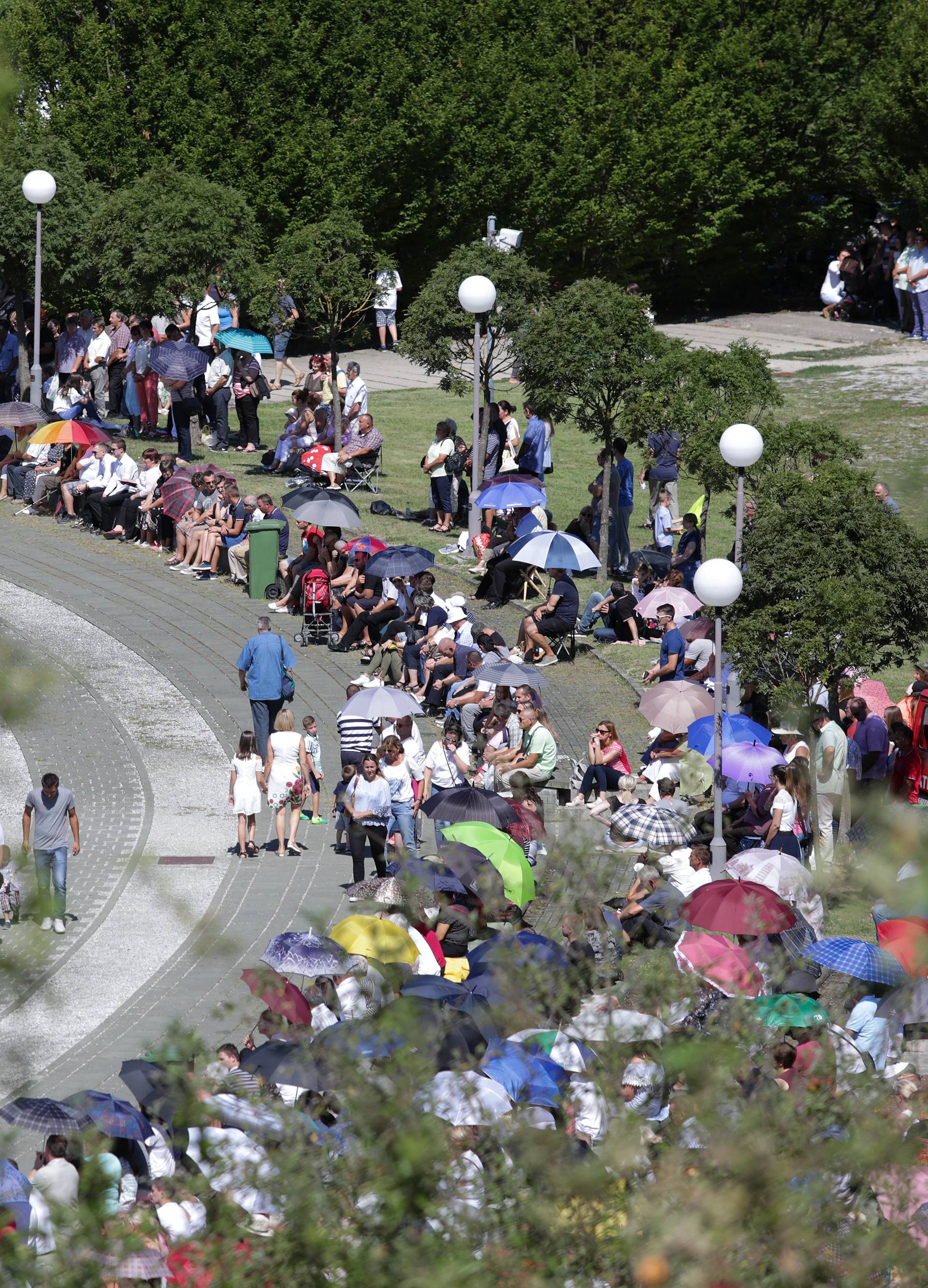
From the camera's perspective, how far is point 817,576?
52.6 ft

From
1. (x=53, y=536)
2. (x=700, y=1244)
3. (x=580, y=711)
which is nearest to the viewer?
(x=700, y=1244)

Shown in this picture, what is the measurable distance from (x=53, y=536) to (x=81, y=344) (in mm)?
4328

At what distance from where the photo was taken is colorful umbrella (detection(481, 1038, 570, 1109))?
6984 mm

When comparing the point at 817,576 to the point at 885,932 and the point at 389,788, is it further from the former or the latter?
the point at 885,932

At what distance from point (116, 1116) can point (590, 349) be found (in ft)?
47.0

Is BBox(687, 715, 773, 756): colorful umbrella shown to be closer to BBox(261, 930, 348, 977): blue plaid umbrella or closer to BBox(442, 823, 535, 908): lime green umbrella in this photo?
BBox(442, 823, 535, 908): lime green umbrella

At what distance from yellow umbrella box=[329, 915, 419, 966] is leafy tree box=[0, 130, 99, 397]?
60.1 feet

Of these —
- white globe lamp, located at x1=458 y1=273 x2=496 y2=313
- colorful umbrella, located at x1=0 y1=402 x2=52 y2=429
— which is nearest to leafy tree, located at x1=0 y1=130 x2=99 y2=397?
colorful umbrella, located at x1=0 y1=402 x2=52 y2=429

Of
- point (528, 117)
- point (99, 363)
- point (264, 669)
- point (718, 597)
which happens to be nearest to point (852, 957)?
point (718, 597)

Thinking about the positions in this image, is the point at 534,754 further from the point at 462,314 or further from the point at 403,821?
the point at 462,314

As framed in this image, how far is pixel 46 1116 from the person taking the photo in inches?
368

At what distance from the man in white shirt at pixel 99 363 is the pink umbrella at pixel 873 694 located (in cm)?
1398

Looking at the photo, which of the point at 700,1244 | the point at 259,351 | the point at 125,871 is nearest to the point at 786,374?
the point at 259,351

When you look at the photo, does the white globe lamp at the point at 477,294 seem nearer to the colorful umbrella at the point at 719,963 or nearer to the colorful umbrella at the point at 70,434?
the colorful umbrella at the point at 70,434
